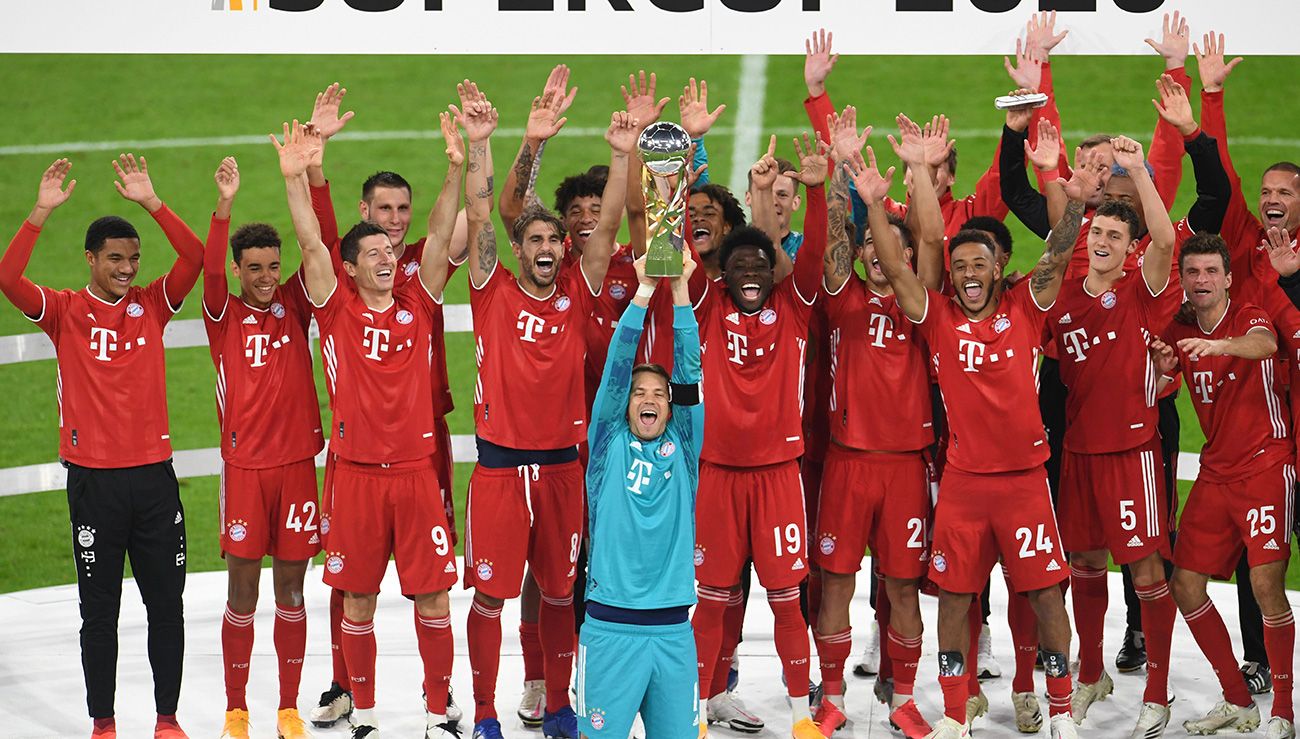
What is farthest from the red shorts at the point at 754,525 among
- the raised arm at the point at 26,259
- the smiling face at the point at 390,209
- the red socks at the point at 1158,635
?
the raised arm at the point at 26,259

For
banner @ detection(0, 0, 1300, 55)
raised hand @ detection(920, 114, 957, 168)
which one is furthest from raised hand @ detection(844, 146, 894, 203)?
banner @ detection(0, 0, 1300, 55)

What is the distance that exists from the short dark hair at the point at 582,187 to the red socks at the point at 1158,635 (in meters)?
3.35

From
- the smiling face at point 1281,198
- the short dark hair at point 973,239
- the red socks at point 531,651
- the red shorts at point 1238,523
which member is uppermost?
the smiling face at point 1281,198

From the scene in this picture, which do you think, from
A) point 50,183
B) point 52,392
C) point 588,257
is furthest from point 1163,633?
point 52,392

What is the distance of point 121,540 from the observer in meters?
7.90

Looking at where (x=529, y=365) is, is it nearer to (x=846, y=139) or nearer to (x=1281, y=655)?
(x=846, y=139)

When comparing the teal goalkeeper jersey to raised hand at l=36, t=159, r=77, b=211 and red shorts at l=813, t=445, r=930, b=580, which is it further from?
raised hand at l=36, t=159, r=77, b=211

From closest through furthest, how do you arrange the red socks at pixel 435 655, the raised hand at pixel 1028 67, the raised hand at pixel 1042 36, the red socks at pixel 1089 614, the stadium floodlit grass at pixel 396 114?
the red socks at pixel 435 655, the red socks at pixel 1089 614, the raised hand at pixel 1028 67, the raised hand at pixel 1042 36, the stadium floodlit grass at pixel 396 114

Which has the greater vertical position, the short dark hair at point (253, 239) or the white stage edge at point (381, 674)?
the short dark hair at point (253, 239)

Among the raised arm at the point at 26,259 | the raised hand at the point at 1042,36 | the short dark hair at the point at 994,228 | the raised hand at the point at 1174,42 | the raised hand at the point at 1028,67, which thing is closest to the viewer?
the raised arm at the point at 26,259

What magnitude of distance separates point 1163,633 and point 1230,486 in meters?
0.80

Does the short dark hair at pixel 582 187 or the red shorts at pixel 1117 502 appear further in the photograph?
the short dark hair at pixel 582 187

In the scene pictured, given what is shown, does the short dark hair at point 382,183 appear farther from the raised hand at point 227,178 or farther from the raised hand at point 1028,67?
the raised hand at point 1028,67

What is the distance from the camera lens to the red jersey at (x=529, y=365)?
26.4ft
